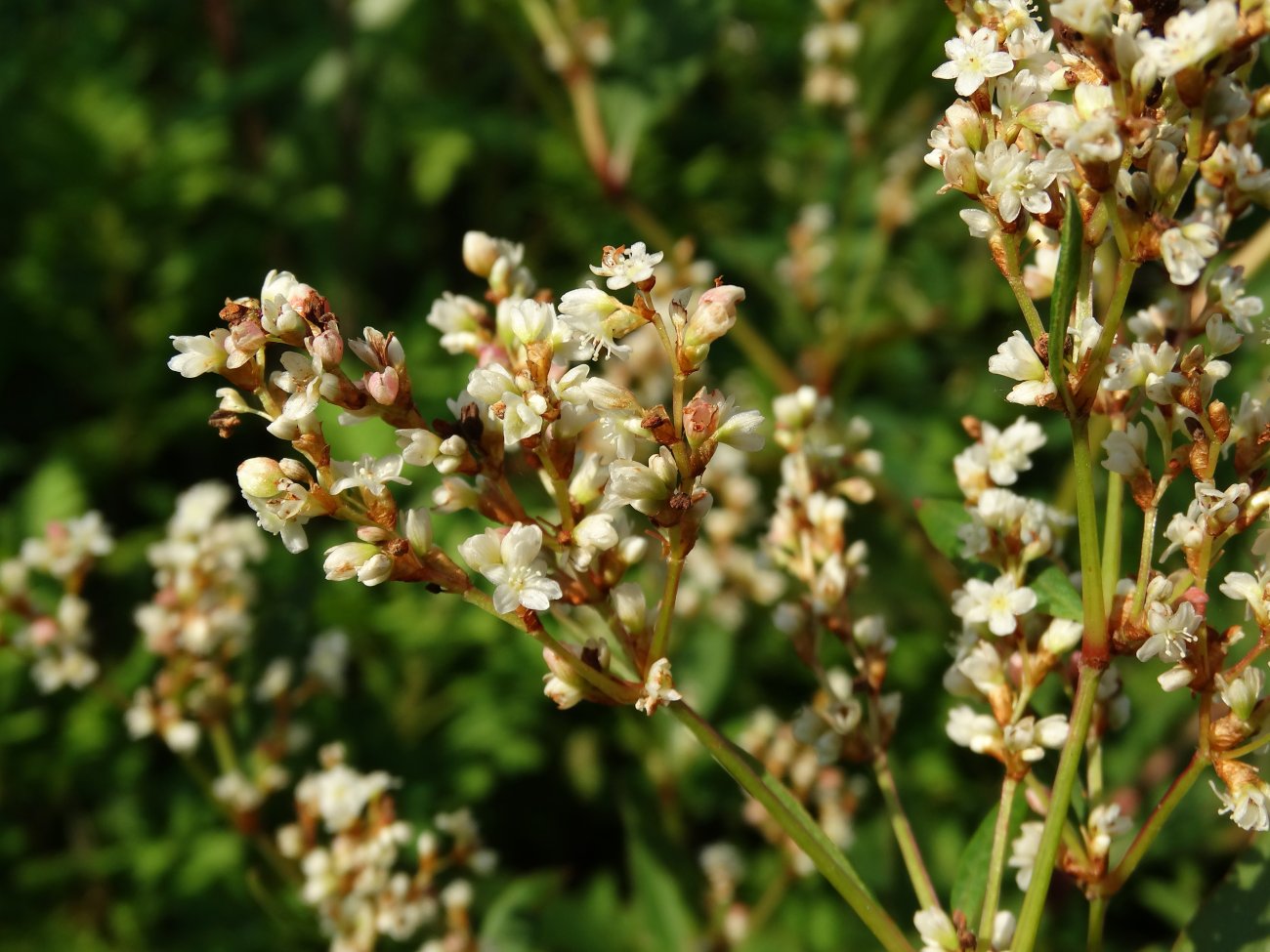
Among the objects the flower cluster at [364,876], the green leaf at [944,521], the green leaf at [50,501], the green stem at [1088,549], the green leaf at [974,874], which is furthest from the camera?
the green leaf at [50,501]

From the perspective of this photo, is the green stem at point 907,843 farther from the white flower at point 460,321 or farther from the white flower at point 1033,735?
the white flower at point 460,321

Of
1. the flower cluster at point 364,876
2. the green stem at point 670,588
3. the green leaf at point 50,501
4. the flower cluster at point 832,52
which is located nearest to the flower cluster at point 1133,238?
the green stem at point 670,588

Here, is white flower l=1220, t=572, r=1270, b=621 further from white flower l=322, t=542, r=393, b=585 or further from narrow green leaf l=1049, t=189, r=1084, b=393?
white flower l=322, t=542, r=393, b=585

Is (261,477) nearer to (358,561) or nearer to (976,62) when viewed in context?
(358,561)

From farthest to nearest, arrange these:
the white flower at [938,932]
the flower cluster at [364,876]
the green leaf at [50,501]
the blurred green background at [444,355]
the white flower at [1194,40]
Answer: the green leaf at [50,501], the blurred green background at [444,355], the flower cluster at [364,876], the white flower at [938,932], the white flower at [1194,40]

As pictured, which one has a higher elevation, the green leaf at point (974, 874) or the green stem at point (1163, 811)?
the green stem at point (1163, 811)

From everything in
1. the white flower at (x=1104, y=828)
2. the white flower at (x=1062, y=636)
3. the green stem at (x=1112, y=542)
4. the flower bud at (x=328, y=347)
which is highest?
the flower bud at (x=328, y=347)
